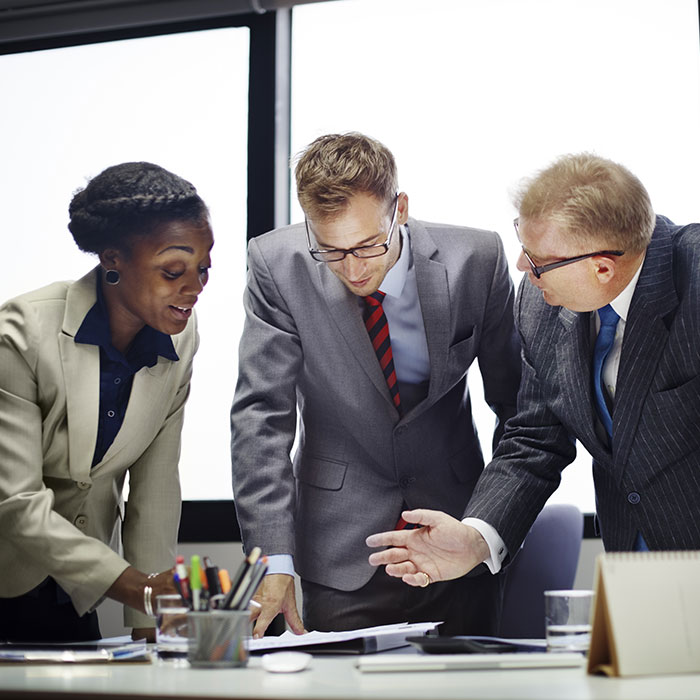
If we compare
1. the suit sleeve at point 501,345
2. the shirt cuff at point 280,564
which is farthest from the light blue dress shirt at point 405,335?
the shirt cuff at point 280,564

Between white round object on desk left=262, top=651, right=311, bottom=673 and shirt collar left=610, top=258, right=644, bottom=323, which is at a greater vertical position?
shirt collar left=610, top=258, right=644, bottom=323

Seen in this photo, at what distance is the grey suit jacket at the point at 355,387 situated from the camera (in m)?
2.05

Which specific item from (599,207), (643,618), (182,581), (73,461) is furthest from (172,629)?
(599,207)

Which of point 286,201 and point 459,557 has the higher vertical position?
point 286,201

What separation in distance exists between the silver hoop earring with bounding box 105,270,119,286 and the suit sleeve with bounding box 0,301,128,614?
0.27 metres

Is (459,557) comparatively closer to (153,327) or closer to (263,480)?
(263,480)

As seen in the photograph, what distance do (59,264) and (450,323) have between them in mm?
1568

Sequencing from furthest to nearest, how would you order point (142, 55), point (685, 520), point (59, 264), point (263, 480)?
point (142, 55) < point (59, 264) < point (263, 480) < point (685, 520)

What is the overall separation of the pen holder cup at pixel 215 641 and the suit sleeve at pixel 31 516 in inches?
32.6

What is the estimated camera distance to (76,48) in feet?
10.8

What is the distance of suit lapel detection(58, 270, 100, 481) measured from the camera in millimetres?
2020

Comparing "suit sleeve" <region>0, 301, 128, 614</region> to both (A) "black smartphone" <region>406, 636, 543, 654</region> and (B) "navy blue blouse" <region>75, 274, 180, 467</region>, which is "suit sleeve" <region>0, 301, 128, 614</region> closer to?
(B) "navy blue blouse" <region>75, 274, 180, 467</region>

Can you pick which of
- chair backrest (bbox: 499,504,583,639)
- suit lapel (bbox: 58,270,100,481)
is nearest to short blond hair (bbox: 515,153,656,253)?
chair backrest (bbox: 499,504,583,639)

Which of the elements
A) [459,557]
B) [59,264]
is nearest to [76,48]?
[59,264]
